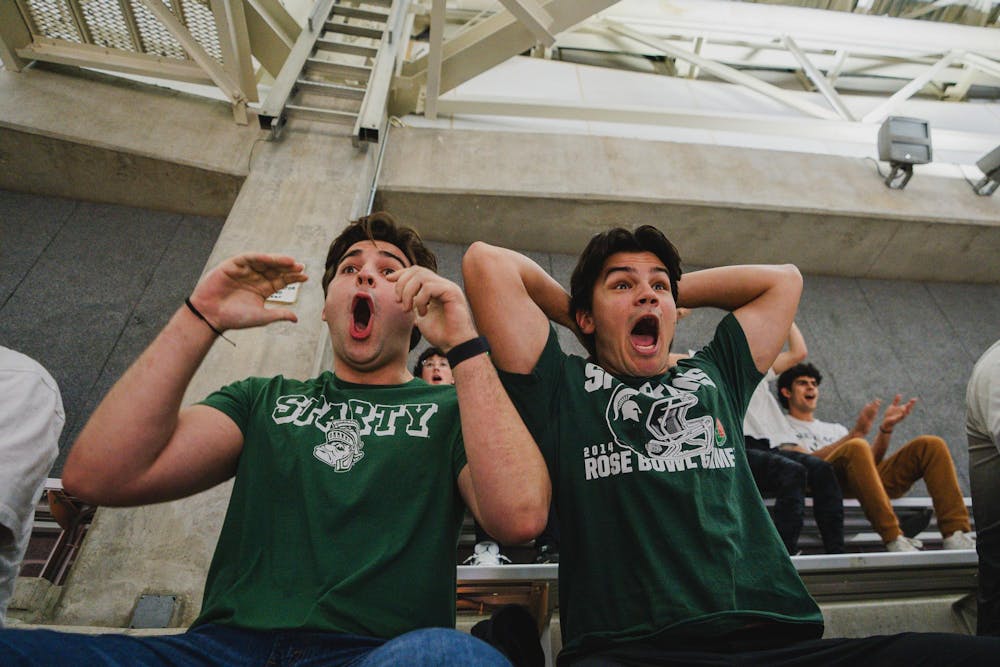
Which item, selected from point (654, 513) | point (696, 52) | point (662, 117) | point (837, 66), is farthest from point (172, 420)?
point (837, 66)

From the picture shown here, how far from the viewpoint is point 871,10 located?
6785 millimetres

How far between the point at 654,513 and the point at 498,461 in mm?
375

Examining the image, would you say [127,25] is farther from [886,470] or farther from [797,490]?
[886,470]

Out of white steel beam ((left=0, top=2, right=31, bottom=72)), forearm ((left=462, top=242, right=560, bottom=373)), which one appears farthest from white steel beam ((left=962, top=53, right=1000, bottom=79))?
white steel beam ((left=0, top=2, right=31, bottom=72))

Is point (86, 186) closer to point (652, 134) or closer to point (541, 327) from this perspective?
point (541, 327)

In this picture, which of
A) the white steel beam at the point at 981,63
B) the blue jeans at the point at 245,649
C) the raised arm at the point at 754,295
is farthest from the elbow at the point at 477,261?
the white steel beam at the point at 981,63

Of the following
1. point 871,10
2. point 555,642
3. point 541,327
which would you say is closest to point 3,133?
point 541,327

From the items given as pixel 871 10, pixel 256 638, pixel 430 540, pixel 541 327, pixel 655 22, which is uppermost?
pixel 871 10

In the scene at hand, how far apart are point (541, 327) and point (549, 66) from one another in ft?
18.4

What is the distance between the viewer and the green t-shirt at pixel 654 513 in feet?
3.47

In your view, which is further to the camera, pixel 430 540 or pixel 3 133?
pixel 3 133

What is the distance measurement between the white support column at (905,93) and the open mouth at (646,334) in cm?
523

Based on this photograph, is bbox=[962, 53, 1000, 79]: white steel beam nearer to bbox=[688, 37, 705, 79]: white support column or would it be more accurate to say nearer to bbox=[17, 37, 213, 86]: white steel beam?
bbox=[688, 37, 705, 79]: white support column

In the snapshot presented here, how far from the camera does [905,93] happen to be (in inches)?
220
